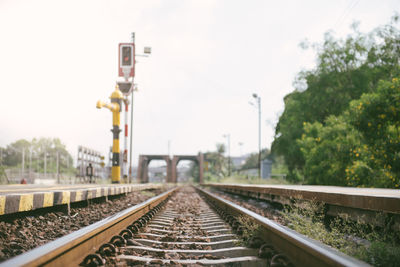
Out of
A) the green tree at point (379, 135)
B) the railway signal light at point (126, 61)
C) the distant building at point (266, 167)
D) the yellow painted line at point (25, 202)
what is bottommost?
the distant building at point (266, 167)

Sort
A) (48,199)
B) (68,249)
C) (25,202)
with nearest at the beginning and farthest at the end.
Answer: (68,249)
(25,202)
(48,199)

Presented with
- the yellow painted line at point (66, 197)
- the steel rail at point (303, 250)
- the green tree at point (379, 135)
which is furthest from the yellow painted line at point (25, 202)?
the green tree at point (379, 135)

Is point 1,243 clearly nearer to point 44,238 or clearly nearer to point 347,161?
point 44,238

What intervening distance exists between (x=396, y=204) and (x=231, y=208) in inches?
133

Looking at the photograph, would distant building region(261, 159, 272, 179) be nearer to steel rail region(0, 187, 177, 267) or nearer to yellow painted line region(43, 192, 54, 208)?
yellow painted line region(43, 192, 54, 208)

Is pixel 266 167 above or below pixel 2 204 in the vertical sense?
below

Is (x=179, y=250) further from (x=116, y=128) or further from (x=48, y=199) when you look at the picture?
(x=116, y=128)

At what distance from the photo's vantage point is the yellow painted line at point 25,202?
11.9ft

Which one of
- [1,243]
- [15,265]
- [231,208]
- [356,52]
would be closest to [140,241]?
[1,243]

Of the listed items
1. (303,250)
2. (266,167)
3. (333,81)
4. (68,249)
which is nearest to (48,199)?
(68,249)

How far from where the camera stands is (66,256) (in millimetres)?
2096

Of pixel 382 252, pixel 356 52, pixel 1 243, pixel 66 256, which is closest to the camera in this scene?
pixel 66 256

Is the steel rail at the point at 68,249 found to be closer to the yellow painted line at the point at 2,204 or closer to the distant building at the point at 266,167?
the yellow painted line at the point at 2,204

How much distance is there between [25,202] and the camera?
3709mm
